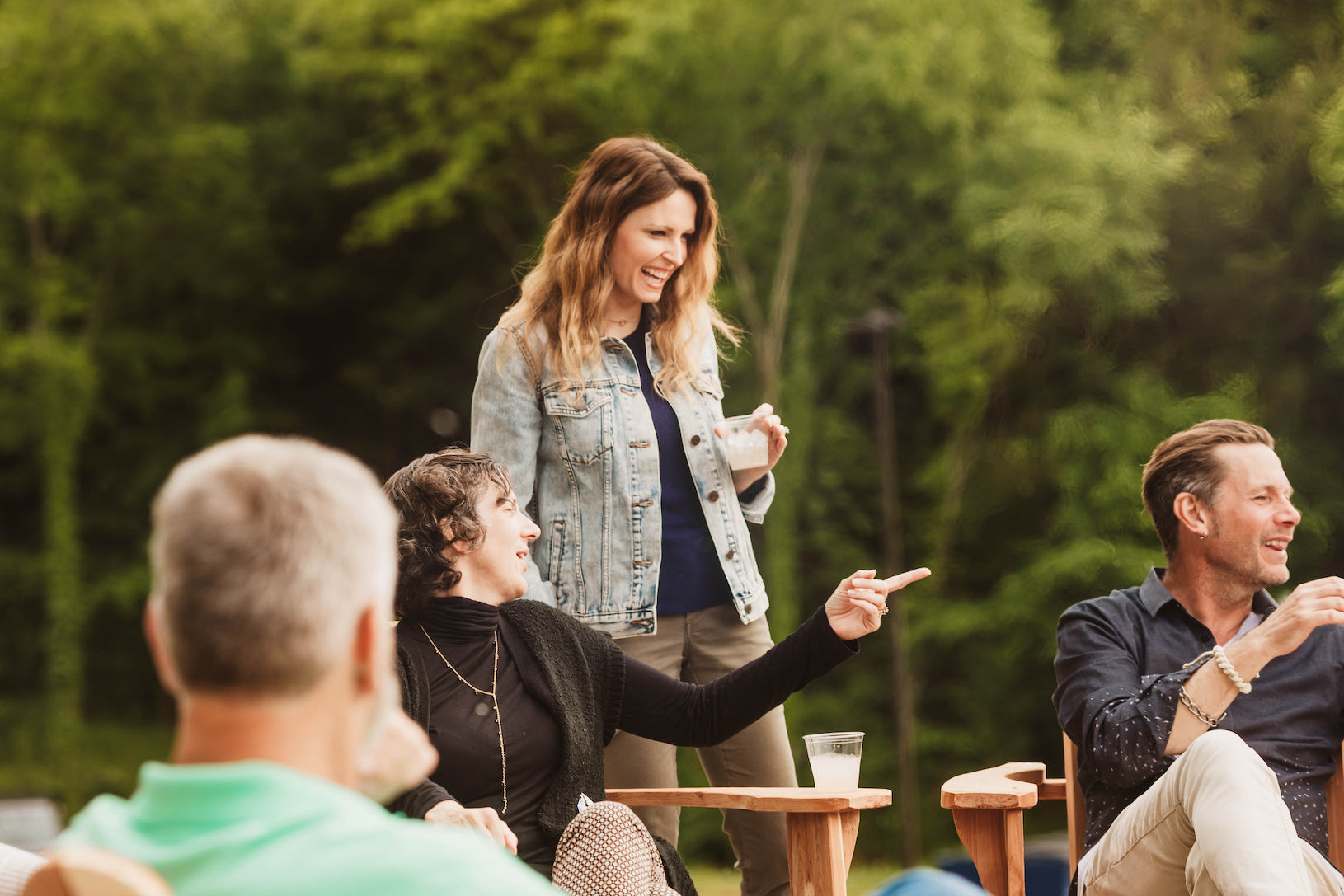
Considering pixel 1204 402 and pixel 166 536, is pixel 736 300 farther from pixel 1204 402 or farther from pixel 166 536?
pixel 166 536

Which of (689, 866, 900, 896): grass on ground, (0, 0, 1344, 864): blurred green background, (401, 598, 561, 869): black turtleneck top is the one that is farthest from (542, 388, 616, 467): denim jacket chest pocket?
(0, 0, 1344, 864): blurred green background

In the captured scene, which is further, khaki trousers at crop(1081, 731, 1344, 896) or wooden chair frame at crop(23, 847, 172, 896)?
khaki trousers at crop(1081, 731, 1344, 896)

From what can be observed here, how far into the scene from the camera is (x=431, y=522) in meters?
2.24

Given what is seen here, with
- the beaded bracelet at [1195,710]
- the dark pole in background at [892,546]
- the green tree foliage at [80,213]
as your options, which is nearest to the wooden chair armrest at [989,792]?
the beaded bracelet at [1195,710]

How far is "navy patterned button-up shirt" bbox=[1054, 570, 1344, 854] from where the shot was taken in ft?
7.82

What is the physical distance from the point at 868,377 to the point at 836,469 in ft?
3.23

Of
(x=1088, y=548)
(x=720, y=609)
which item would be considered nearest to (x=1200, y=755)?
(x=720, y=609)

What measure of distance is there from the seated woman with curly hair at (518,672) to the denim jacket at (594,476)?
0.29 m

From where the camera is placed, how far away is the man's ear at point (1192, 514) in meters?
2.56

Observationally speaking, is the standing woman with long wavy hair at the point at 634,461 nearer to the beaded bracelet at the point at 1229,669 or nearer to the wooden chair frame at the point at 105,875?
the beaded bracelet at the point at 1229,669

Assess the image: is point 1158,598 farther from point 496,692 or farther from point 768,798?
point 496,692

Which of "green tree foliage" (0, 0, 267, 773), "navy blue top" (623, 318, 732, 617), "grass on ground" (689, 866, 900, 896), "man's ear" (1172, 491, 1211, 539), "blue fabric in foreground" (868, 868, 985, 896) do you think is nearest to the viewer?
"blue fabric in foreground" (868, 868, 985, 896)

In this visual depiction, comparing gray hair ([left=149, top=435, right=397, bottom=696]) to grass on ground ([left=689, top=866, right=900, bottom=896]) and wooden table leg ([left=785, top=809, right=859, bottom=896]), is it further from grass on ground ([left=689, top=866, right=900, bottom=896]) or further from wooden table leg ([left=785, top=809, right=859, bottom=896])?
grass on ground ([left=689, top=866, right=900, bottom=896])

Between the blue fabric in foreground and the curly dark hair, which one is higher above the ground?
the curly dark hair
